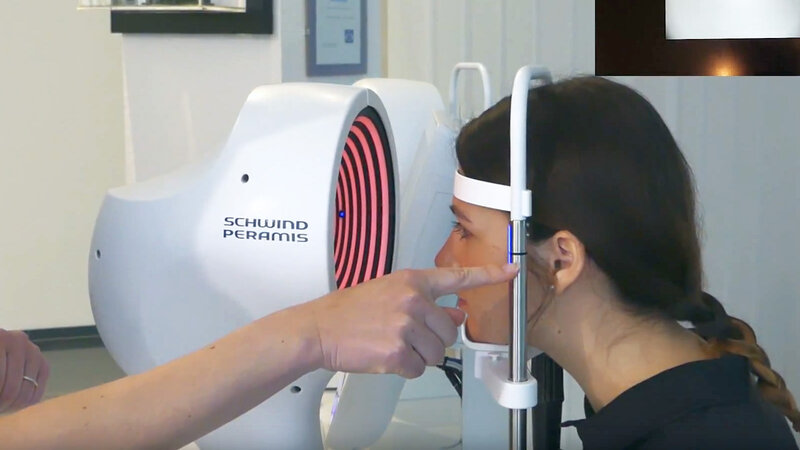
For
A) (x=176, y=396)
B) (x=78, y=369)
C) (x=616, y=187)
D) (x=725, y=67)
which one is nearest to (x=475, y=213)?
(x=616, y=187)

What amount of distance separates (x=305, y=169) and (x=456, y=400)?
1.97 feet

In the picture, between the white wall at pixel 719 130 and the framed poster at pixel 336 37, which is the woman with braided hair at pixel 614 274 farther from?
the framed poster at pixel 336 37

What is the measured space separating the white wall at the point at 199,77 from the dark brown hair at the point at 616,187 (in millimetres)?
976

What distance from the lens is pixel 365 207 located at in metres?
1.09

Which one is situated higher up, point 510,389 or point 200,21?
point 200,21

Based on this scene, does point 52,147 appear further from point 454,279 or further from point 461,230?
point 454,279

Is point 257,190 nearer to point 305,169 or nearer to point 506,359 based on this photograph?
point 305,169

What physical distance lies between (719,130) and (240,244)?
1305mm

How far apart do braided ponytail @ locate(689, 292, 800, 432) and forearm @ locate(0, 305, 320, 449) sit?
51 cm

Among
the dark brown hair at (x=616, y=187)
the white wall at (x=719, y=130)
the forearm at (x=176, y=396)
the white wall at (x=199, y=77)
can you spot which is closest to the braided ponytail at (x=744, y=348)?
the dark brown hair at (x=616, y=187)

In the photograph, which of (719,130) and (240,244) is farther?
(719,130)

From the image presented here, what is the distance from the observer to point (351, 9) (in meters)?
2.14

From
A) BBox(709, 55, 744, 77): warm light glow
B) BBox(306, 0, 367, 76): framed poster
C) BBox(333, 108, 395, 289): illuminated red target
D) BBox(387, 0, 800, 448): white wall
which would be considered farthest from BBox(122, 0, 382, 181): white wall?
BBox(333, 108, 395, 289): illuminated red target

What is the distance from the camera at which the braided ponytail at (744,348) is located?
43.2 inches
